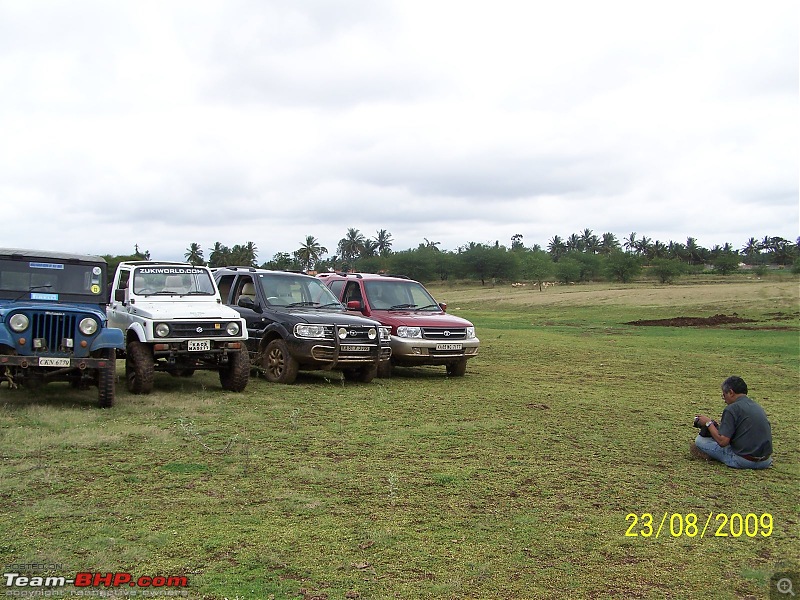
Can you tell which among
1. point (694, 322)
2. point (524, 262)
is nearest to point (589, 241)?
point (524, 262)

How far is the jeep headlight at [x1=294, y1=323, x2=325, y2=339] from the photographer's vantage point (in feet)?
40.8

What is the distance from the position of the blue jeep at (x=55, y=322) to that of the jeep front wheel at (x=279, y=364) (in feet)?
10.2

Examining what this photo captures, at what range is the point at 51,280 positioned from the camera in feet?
34.1

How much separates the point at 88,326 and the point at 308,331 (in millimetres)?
3714

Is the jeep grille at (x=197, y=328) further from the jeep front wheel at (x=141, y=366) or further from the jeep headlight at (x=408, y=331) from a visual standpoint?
the jeep headlight at (x=408, y=331)

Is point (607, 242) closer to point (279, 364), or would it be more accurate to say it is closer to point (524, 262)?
point (524, 262)

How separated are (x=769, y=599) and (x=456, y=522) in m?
2.08

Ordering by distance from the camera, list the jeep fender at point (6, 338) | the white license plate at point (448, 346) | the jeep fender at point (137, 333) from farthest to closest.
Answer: the white license plate at point (448, 346) < the jeep fender at point (137, 333) < the jeep fender at point (6, 338)

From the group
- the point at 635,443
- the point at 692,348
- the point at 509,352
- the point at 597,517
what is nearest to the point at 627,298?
the point at 692,348

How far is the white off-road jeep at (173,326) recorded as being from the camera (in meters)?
10.9

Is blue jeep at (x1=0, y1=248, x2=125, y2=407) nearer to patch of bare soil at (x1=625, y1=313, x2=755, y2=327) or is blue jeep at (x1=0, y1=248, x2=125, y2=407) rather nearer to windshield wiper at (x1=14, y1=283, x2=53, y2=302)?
windshield wiper at (x1=14, y1=283, x2=53, y2=302)

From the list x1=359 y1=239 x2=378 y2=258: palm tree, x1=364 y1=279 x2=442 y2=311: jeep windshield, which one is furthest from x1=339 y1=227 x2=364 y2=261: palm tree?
x1=364 y1=279 x2=442 y2=311: jeep windshield

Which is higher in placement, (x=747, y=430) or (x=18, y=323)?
(x=18, y=323)

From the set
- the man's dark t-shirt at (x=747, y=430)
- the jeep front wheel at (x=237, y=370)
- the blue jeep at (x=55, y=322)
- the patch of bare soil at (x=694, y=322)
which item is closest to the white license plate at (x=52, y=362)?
the blue jeep at (x=55, y=322)
